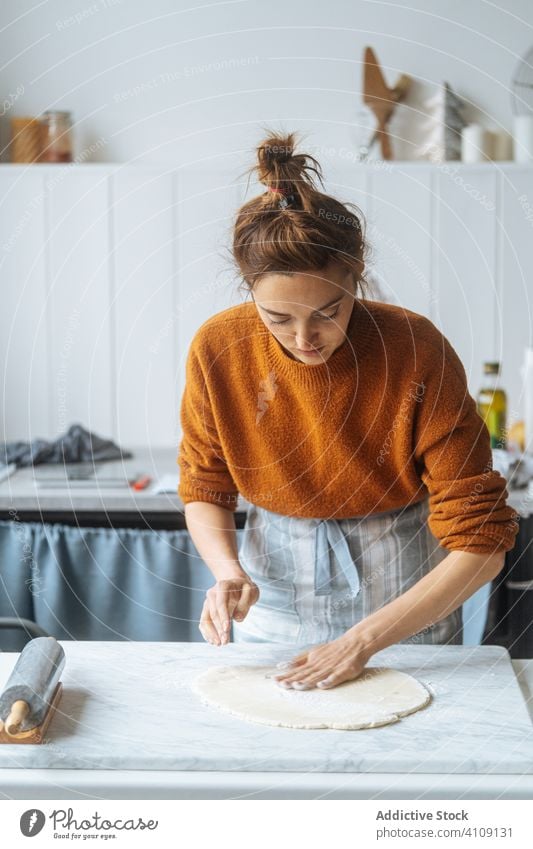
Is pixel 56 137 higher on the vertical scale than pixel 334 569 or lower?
higher

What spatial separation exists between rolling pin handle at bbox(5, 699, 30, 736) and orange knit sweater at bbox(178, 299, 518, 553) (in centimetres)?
33

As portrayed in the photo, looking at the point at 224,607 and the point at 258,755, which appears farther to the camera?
the point at 224,607

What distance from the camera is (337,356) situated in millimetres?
991

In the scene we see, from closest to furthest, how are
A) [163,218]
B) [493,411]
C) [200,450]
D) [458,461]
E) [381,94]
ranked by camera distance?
[458,461], [200,450], [493,411], [381,94], [163,218]

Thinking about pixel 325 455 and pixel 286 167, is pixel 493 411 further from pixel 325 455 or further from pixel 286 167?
pixel 286 167

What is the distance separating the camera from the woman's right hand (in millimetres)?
959

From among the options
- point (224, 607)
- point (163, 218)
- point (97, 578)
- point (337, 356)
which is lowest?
point (97, 578)

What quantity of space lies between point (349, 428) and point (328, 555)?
0.16 meters

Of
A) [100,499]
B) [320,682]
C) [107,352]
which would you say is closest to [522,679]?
[320,682]

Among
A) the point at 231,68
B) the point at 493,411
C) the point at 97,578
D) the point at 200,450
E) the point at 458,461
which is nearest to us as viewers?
the point at 458,461

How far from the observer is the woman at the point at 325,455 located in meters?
0.91

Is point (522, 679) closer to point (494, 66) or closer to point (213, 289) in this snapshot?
point (213, 289)

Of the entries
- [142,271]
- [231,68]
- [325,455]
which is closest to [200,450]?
[325,455]

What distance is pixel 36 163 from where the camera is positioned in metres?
2.48
